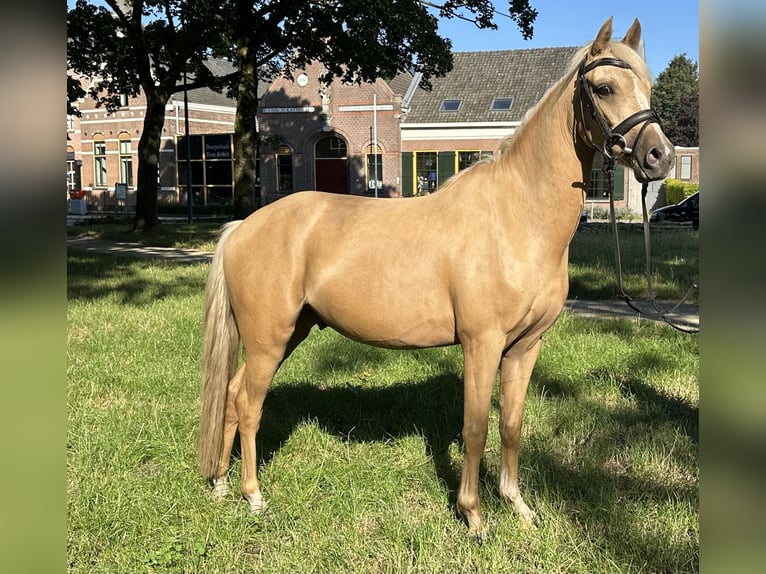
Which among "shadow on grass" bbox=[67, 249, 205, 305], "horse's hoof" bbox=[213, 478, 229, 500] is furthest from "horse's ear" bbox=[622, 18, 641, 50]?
"shadow on grass" bbox=[67, 249, 205, 305]

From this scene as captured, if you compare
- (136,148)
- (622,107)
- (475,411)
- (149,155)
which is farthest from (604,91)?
(136,148)

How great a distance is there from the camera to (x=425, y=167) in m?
31.3

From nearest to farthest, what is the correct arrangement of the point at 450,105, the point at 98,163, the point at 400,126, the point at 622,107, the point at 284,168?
the point at 622,107, the point at 400,126, the point at 450,105, the point at 284,168, the point at 98,163

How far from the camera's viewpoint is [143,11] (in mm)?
15172

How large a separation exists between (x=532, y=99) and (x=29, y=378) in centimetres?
3257

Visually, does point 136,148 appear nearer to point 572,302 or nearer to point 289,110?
point 289,110

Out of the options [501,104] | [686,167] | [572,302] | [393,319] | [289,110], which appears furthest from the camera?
[686,167]

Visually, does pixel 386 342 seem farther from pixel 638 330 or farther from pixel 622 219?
pixel 622 219

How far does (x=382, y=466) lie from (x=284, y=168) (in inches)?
1217

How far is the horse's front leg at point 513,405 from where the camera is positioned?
3.33 metres

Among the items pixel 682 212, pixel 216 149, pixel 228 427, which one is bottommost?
pixel 228 427

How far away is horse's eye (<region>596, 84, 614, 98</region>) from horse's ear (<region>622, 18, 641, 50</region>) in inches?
12.9

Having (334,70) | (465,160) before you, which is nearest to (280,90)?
(465,160)

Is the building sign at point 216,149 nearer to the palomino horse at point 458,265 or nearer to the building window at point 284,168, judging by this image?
the building window at point 284,168
